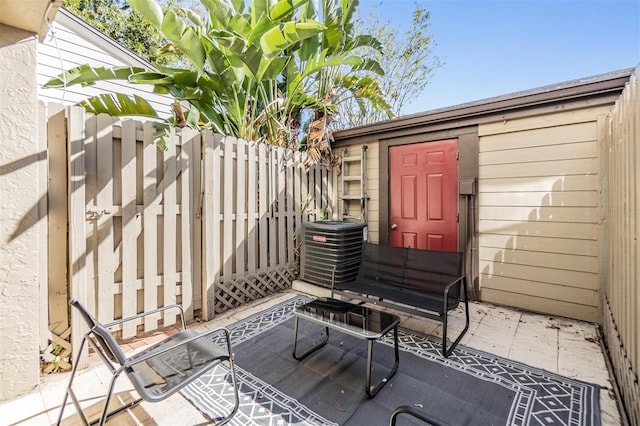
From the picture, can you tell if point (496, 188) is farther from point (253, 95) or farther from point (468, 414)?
point (253, 95)

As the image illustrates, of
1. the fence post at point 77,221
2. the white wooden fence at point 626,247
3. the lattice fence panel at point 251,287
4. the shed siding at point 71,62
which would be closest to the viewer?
the white wooden fence at point 626,247

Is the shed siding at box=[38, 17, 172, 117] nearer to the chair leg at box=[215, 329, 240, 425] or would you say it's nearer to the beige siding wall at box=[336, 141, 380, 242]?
the beige siding wall at box=[336, 141, 380, 242]

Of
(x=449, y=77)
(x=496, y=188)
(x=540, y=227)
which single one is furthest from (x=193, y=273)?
(x=449, y=77)

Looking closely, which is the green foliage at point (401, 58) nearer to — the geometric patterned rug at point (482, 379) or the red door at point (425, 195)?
the red door at point (425, 195)

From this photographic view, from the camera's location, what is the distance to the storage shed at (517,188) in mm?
3369

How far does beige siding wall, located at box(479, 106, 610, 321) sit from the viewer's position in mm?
3379

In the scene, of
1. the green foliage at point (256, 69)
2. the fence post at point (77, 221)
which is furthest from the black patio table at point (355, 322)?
the green foliage at point (256, 69)

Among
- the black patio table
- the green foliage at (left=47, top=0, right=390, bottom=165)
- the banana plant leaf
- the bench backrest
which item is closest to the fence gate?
the green foliage at (left=47, top=0, right=390, bottom=165)

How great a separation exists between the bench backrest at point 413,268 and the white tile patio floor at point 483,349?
0.53 metres

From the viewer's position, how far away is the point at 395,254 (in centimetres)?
347

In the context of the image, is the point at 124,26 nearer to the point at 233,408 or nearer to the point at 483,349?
the point at 233,408

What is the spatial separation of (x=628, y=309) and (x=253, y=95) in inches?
207

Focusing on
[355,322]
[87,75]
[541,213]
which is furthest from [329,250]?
[87,75]

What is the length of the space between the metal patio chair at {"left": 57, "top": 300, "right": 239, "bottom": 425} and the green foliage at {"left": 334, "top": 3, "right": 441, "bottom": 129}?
7.83 meters
